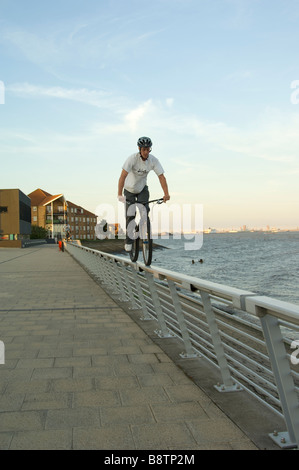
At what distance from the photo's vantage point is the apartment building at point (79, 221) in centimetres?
13238

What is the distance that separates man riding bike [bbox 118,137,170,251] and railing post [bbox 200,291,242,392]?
3.34 m

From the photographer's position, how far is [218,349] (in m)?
3.89

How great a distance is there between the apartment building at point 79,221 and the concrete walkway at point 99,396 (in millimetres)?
123249

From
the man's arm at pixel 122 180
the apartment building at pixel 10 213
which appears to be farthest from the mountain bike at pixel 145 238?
the apartment building at pixel 10 213

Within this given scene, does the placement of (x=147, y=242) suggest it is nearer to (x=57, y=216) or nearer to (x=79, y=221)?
(x=57, y=216)

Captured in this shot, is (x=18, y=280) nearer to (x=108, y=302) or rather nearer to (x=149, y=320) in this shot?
(x=108, y=302)

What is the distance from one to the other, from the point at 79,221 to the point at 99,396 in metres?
135

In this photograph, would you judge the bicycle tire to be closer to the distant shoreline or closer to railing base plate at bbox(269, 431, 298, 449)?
railing base plate at bbox(269, 431, 298, 449)

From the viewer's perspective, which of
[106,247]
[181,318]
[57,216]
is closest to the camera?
[181,318]

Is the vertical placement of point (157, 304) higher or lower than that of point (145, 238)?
lower

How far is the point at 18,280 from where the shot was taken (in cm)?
1544

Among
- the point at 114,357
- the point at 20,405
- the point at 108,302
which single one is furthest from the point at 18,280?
the point at 20,405

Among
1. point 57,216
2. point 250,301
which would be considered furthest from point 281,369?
point 57,216

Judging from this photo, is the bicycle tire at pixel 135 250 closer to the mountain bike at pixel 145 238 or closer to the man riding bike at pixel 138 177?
the mountain bike at pixel 145 238
